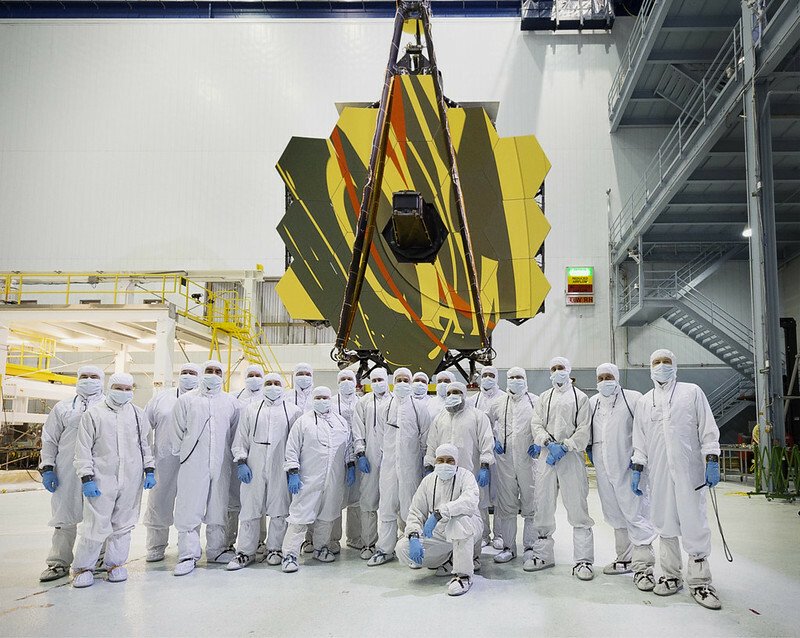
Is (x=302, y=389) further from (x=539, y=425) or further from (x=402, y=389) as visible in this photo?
(x=539, y=425)

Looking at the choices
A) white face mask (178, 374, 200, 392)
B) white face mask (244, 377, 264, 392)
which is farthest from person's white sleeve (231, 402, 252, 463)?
white face mask (178, 374, 200, 392)

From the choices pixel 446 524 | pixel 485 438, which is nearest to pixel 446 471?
pixel 446 524

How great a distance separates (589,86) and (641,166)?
11.6ft

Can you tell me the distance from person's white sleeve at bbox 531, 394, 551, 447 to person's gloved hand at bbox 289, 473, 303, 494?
2.65 meters

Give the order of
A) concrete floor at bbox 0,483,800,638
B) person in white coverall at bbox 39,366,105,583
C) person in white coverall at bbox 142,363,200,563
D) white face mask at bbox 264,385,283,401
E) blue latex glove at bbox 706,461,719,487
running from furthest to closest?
white face mask at bbox 264,385,283,401 → person in white coverall at bbox 142,363,200,563 → person in white coverall at bbox 39,366,105,583 → blue latex glove at bbox 706,461,719,487 → concrete floor at bbox 0,483,800,638

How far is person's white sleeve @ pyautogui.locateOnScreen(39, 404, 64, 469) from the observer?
6.41 m

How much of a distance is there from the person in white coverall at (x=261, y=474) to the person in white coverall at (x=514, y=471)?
8.36 ft

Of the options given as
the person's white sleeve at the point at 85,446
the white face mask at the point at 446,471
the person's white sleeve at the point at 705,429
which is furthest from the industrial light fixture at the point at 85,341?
the person's white sleeve at the point at 705,429

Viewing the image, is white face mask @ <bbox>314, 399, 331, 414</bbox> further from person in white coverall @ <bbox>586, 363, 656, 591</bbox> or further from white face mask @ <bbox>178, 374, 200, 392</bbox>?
person in white coverall @ <bbox>586, 363, 656, 591</bbox>

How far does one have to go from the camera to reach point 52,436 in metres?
6.45

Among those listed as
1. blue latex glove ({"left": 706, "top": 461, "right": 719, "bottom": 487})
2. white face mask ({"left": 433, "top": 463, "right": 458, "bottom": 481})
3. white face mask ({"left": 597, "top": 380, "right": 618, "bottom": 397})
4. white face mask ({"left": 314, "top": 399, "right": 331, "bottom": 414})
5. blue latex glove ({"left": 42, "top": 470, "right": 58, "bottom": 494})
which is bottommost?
blue latex glove ({"left": 42, "top": 470, "right": 58, "bottom": 494})

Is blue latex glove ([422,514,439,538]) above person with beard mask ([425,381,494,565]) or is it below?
below

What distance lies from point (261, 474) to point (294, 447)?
51cm

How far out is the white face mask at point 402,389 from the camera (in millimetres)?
7500
